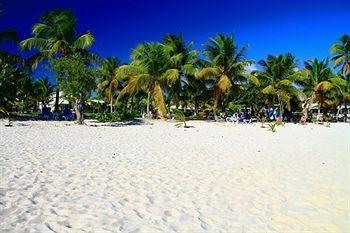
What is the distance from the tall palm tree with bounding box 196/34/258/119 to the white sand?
61.1 ft

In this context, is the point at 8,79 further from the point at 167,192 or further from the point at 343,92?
the point at 343,92

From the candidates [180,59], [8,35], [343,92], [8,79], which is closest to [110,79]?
[180,59]

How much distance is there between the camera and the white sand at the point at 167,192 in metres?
4.27

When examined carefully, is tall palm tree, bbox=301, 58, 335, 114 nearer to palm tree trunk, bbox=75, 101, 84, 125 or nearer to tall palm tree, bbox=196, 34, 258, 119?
tall palm tree, bbox=196, 34, 258, 119

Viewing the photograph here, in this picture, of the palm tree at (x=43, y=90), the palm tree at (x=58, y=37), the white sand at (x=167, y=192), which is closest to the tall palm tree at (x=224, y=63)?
the palm tree at (x=58, y=37)

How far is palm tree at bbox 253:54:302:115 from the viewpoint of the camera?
107 ft

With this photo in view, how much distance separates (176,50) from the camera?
3031 cm

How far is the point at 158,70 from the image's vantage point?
26.5 meters

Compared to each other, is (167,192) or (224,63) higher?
(224,63)

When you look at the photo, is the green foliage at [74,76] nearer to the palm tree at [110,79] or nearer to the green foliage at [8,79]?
the green foliage at [8,79]

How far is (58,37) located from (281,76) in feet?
65.5

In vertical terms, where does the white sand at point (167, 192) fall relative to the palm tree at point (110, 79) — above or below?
below

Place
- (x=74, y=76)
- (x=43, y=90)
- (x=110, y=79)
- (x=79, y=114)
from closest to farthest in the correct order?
(x=74, y=76) < (x=79, y=114) < (x=110, y=79) < (x=43, y=90)

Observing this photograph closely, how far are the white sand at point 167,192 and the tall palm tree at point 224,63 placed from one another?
18616 millimetres
